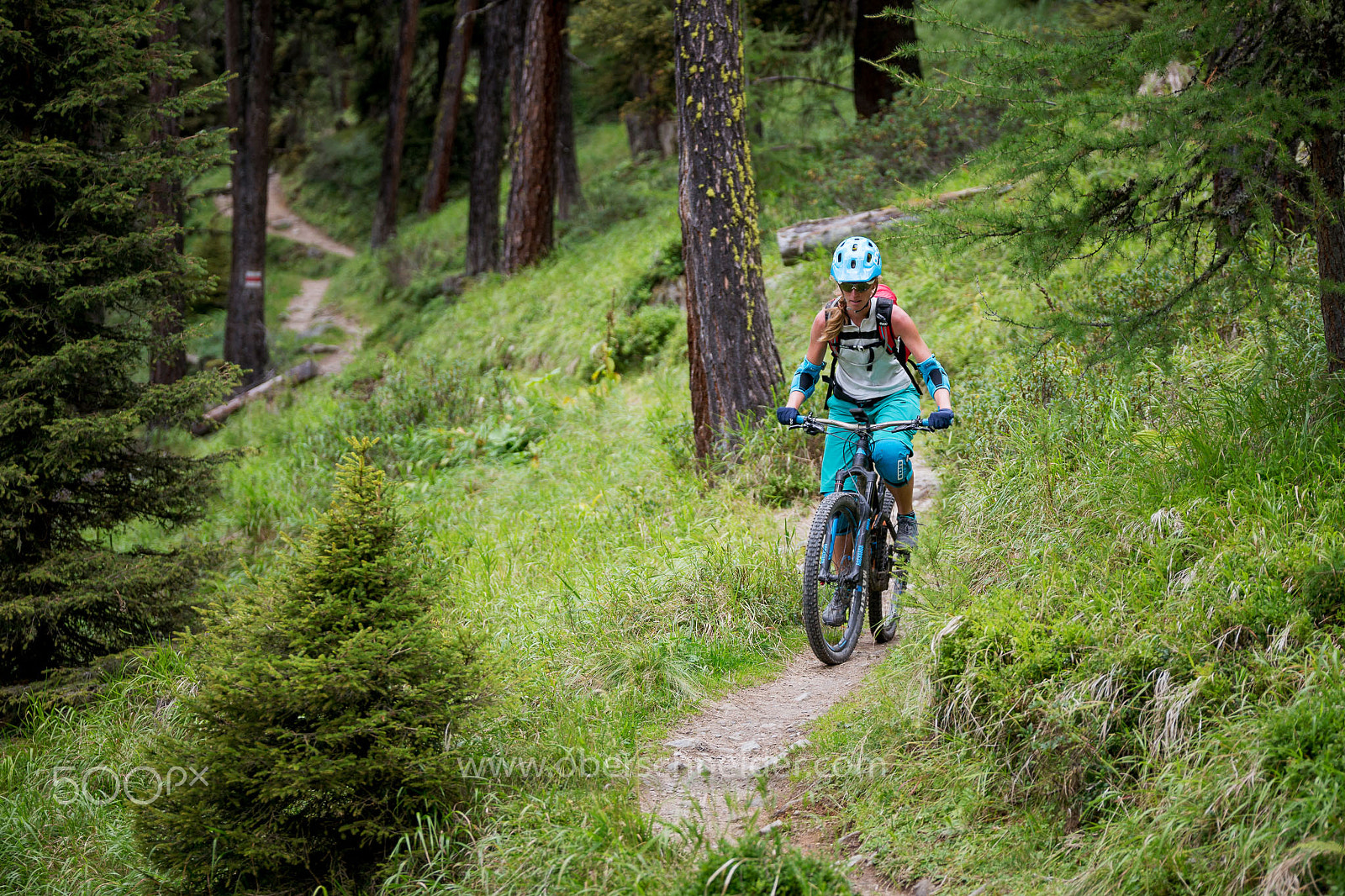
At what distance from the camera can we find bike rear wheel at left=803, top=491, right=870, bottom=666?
5.06 meters

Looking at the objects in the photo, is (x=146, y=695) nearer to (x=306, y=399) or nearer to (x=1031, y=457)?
(x=1031, y=457)

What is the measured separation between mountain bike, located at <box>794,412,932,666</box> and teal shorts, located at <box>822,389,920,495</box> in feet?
0.22

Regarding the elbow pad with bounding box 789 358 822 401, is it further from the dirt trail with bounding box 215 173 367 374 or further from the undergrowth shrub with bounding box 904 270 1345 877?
the dirt trail with bounding box 215 173 367 374

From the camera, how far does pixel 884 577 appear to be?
5664 mm

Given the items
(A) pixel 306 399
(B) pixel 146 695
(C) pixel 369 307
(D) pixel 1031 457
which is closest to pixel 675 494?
(D) pixel 1031 457

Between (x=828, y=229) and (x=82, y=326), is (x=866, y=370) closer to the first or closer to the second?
(x=82, y=326)

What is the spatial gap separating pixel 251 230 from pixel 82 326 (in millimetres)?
11711

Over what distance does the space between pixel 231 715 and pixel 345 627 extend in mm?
555

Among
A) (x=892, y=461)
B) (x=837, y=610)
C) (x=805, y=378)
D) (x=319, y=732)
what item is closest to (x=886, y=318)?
(x=805, y=378)

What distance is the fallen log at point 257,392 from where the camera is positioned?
15391mm

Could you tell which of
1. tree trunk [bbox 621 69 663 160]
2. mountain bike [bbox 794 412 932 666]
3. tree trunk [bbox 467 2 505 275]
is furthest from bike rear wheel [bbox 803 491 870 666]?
tree trunk [bbox 621 69 663 160]

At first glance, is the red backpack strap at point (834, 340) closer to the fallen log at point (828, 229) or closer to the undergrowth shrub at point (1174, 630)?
the undergrowth shrub at point (1174, 630)

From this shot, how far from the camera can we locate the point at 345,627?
387cm

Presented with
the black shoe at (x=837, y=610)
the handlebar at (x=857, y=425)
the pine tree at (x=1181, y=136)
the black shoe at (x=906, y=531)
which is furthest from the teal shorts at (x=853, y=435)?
the pine tree at (x=1181, y=136)
